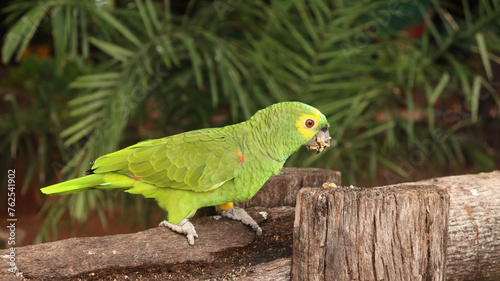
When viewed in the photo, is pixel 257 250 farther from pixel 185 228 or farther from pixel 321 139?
pixel 321 139

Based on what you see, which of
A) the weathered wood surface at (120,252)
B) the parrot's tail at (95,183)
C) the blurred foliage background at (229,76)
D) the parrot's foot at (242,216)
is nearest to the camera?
the weathered wood surface at (120,252)

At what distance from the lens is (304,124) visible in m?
1.64

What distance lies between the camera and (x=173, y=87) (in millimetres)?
3227

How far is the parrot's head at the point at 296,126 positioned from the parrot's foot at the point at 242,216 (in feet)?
0.98

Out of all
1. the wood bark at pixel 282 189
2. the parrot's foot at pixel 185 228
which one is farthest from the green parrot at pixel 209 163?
the wood bark at pixel 282 189

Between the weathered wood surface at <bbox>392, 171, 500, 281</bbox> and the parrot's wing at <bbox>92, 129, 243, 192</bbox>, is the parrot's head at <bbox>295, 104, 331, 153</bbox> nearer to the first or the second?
the parrot's wing at <bbox>92, 129, 243, 192</bbox>

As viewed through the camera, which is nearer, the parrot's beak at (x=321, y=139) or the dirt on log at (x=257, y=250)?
the dirt on log at (x=257, y=250)

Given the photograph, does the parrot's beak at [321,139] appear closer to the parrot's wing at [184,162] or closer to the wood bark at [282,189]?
the parrot's wing at [184,162]

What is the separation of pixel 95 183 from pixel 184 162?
295 millimetres

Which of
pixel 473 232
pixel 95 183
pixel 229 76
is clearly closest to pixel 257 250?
pixel 95 183

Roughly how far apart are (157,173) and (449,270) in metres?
1.07

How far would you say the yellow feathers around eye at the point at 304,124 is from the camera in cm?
164

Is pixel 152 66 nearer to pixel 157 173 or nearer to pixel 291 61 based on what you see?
pixel 291 61

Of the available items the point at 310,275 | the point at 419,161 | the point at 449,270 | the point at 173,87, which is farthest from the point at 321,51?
the point at 310,275
